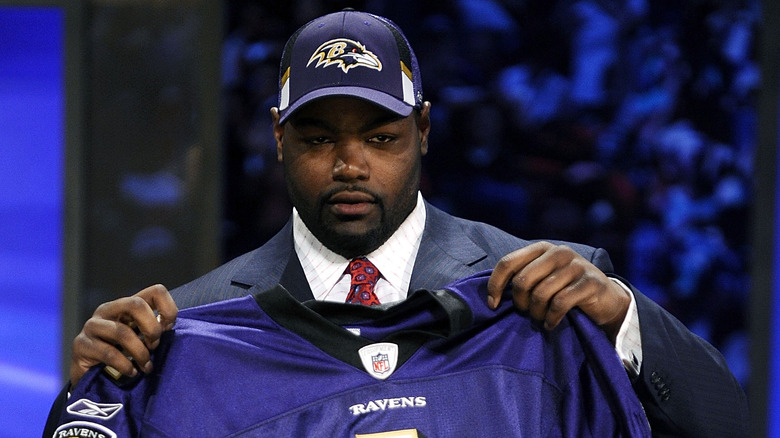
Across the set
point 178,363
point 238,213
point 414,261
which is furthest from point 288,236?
point 238,213

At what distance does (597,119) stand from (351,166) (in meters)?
1.56

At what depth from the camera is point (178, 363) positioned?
1.20 m

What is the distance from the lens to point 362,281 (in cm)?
143

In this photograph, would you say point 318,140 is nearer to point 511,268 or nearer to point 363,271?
point 363,271

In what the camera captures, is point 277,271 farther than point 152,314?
Yes

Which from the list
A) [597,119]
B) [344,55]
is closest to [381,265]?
[344,55]

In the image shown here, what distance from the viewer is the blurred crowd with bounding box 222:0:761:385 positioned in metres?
A: 2.71

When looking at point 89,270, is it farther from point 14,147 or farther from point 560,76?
point 560,76

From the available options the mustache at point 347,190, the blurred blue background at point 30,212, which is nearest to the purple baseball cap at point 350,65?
the mustache at point 347,190

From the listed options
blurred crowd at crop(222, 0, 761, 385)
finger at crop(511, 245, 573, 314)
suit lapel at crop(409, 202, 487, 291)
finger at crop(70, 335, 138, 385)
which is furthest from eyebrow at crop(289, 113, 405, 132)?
blurred crowd at crop(222, 0, 761, 385)

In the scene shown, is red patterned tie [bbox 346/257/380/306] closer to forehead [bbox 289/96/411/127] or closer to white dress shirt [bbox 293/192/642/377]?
white dress shirt [bbox 293/192/642/377]

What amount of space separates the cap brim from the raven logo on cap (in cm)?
4

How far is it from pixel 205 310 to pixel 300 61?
0.41 meters

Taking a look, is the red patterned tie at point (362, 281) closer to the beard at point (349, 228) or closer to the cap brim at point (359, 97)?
the beard at point (349, 228)
